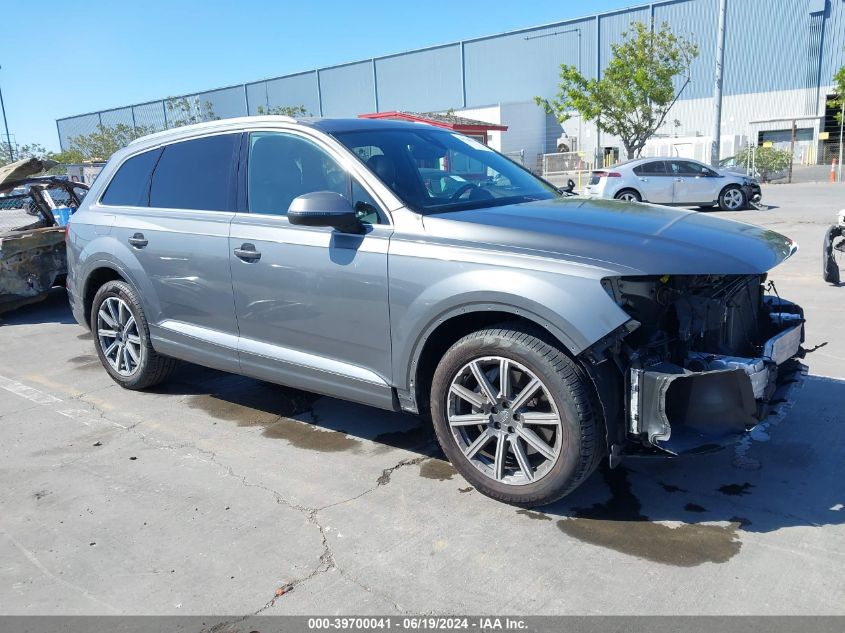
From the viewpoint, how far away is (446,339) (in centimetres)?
364

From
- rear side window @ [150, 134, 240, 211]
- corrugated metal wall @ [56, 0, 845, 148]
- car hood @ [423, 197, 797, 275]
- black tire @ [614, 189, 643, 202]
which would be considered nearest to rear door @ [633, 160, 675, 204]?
black tire @ [614, 189, 643, 202]

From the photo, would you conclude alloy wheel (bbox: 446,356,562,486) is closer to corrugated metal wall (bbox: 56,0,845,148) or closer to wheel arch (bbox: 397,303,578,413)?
wheel arch (bbox: 397,303,578,413)

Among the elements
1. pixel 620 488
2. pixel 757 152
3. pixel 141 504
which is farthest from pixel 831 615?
pixel 757 152

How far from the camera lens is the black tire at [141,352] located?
16.7 ft

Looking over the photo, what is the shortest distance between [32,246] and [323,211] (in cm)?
623

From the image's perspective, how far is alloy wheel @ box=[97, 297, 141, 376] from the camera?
5293 mm

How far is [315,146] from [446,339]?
4.60 ft

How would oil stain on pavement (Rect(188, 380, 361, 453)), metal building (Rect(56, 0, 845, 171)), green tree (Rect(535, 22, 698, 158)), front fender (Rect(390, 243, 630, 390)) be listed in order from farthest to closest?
metal building (Rect(56, 0, 845, 171)) → green tree (Rect(535, 22, 698, 158)) → oil stain on pavement (Rect(188, 380, 361, 453)) → front fender (Rect(390, 243, 630, 390))

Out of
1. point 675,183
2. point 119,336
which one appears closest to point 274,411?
point 119,336

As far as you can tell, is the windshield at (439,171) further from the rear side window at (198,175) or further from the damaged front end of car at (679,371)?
the damaged front end of car at (679,371)

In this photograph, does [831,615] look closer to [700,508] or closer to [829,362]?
[700,508]

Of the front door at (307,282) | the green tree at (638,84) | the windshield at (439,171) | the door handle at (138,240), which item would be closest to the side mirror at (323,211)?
the front door at (307,282)

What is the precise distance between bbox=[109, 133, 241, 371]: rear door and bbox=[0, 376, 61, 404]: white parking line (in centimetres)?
123

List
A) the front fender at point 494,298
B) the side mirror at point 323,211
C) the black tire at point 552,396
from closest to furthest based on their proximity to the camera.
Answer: the front fender at point 494,298 < the black tire at point 552,396 < the side mirror at point 323,211
